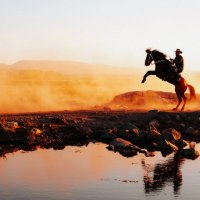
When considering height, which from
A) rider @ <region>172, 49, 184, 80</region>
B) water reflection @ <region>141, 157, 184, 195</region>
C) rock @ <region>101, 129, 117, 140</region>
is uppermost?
rider @ <region>172, 49, 184, 80</region>

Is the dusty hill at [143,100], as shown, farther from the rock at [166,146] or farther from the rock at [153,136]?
the rock at [166,146]

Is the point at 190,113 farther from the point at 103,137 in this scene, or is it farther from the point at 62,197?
the point at 62,197

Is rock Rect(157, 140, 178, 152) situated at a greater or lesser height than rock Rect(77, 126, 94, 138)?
lesser

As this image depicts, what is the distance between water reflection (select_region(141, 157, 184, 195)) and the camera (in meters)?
23.0

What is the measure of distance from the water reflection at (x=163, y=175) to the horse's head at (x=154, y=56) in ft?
37.9

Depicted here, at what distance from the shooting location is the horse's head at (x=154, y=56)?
1550 inches

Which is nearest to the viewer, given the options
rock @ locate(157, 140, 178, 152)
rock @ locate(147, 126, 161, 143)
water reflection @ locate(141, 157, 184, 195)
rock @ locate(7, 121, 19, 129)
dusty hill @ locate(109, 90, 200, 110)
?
water reflection @ locate(141, 157, 184, 195)

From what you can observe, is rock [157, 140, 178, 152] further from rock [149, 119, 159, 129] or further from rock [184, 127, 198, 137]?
rock [184, 127, 198, 137]

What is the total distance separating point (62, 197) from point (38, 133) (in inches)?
526

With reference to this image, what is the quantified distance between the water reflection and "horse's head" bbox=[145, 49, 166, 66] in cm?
1156

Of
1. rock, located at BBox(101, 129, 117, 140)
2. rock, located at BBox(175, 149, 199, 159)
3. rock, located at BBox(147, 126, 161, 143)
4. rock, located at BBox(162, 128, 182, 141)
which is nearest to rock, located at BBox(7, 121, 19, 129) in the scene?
rock, located at BBox(101, 129, 117, 140)

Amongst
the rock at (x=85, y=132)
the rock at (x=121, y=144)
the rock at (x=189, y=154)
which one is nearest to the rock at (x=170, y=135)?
the rock at (x=121, y=144)

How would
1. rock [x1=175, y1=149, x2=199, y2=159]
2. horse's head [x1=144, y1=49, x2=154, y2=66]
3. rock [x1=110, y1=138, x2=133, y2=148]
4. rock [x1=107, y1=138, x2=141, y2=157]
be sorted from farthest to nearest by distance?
1. horse's head [x1=144, y1=49, x2=154, y2=66]
2. rock [x1=110, y1=138, x2=133, y2=148]
3. rock [x1=107, y1=138, x2=141, y2=157]
4. rock [x1=175, y1=149, x2=199, y2=159]

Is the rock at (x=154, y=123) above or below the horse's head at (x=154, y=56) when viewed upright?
below
